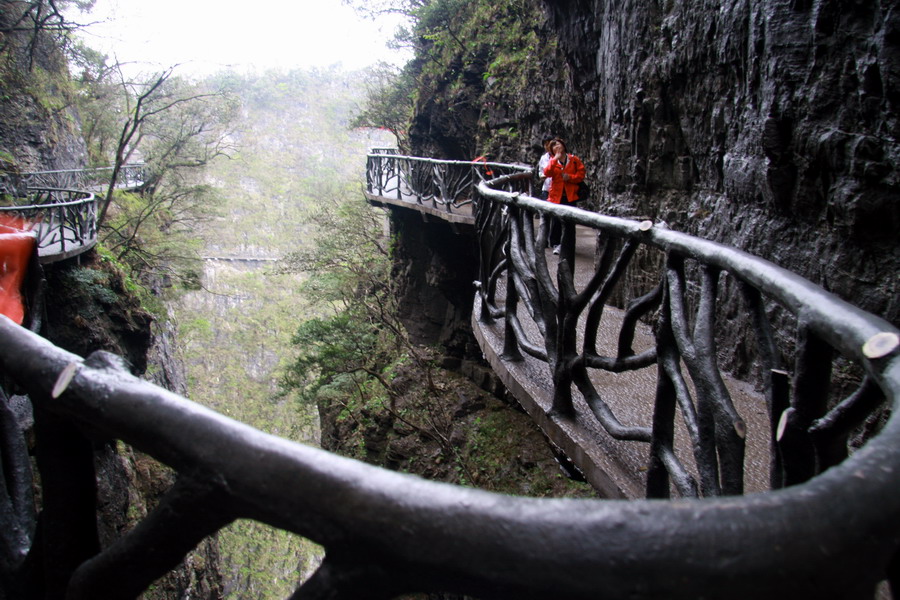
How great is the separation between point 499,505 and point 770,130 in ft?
10.9

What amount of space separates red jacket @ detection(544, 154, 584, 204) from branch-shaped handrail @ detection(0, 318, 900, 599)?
639 cm

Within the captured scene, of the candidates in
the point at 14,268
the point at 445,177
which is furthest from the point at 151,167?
the point at 14,268

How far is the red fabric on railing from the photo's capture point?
7.29 feet

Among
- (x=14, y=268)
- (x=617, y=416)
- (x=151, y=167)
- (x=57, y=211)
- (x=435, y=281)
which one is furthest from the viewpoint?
(x=151, y=167)

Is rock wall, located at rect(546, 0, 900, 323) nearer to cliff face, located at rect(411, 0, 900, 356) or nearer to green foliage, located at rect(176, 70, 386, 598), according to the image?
cliff face, located at rect(411, 0, 900, 356)

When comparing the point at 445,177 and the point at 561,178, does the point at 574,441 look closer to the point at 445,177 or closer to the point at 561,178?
the point at 561,178

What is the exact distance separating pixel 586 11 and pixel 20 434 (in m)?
9.22

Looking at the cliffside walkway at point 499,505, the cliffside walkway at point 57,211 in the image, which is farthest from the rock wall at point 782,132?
the cliffside walkway at point 57,211

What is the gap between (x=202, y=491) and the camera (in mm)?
864

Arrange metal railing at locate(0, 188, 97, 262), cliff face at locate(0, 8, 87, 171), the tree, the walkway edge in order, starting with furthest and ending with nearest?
1. the tree
2. cliff face at locate(0, 8, 87, 171)
3. metal railing at locate(0, 188, 97, 262)
4. the walkway edge

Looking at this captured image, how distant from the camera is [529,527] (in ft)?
2.18

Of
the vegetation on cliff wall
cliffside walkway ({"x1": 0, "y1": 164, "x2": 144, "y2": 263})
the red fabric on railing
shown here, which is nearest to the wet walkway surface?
the vegetation on cliff wall

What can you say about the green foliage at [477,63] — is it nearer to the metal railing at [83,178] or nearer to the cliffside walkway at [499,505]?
the metal railing at [83,178]

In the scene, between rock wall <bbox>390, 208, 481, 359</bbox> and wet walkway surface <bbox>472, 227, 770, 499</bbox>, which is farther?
rock wall <bbox>390, 208, 481, 359</bbox>
